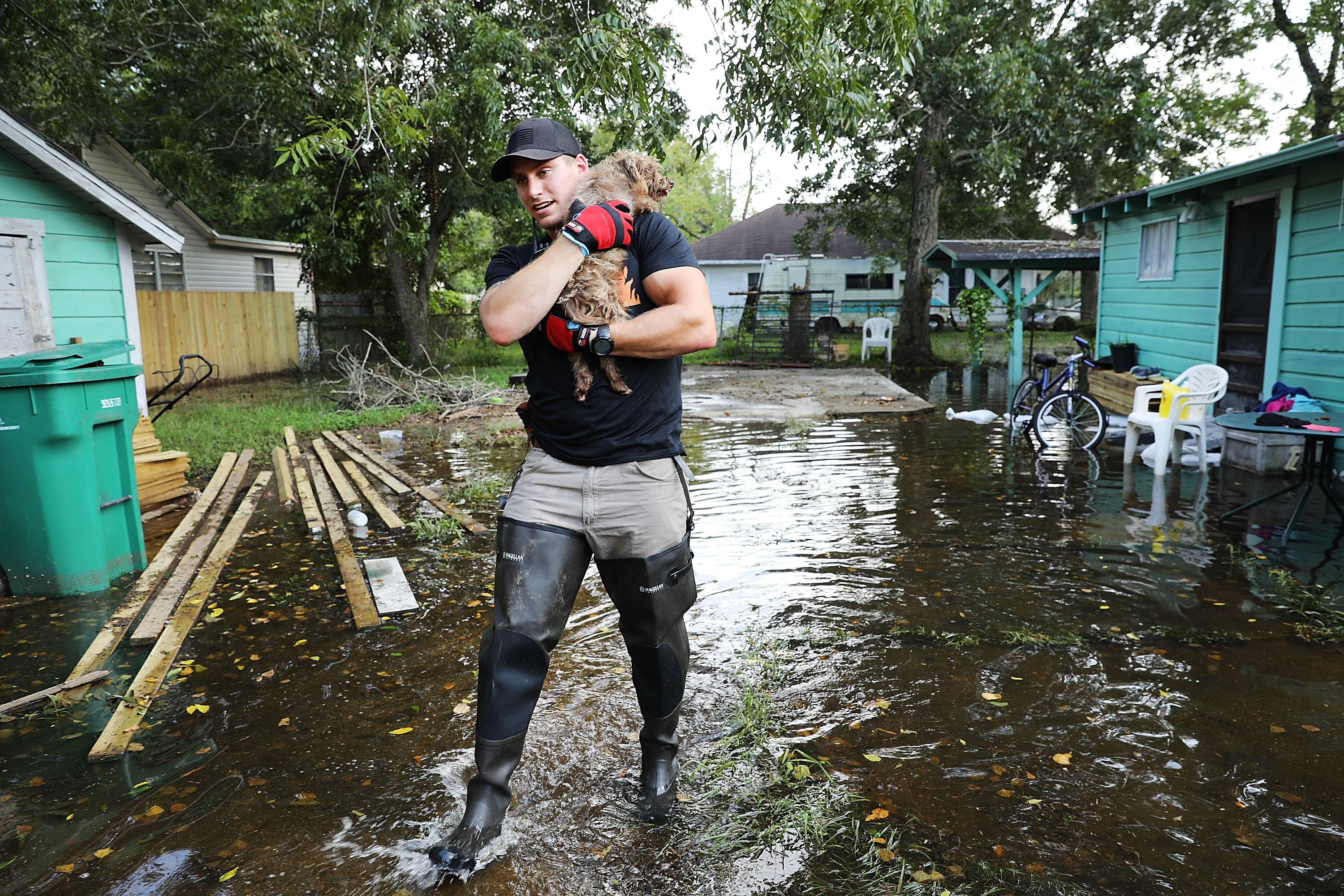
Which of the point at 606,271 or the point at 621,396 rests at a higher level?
the point at 606,271

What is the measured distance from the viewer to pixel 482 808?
2529mm

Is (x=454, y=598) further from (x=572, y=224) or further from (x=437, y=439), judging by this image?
(x=437, y=439)

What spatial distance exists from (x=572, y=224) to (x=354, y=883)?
1.94m

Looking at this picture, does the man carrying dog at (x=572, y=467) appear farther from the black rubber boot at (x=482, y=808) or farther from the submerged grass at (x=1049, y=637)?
the submerged grass at (x=1049, y=637)

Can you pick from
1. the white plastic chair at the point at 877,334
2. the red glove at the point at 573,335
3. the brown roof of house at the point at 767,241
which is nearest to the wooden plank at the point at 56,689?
the red glove at the point at 573,335

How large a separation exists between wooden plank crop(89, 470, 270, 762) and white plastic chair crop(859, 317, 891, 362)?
18.2 meters

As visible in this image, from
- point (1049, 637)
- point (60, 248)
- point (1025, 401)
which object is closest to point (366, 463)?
point (60, 248)

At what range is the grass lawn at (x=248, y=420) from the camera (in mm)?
10414

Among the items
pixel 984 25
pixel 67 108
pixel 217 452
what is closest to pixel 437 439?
pixel 217 452

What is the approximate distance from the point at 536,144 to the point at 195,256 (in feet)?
68.3

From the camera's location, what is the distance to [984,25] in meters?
17.7

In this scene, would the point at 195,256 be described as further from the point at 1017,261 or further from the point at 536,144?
the point at 536,144

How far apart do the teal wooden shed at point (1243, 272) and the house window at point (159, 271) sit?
57.3 feet

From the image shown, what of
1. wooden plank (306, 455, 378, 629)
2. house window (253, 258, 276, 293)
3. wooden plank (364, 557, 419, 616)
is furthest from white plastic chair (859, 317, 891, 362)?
wooden plank (364, 557, 419, 616)
